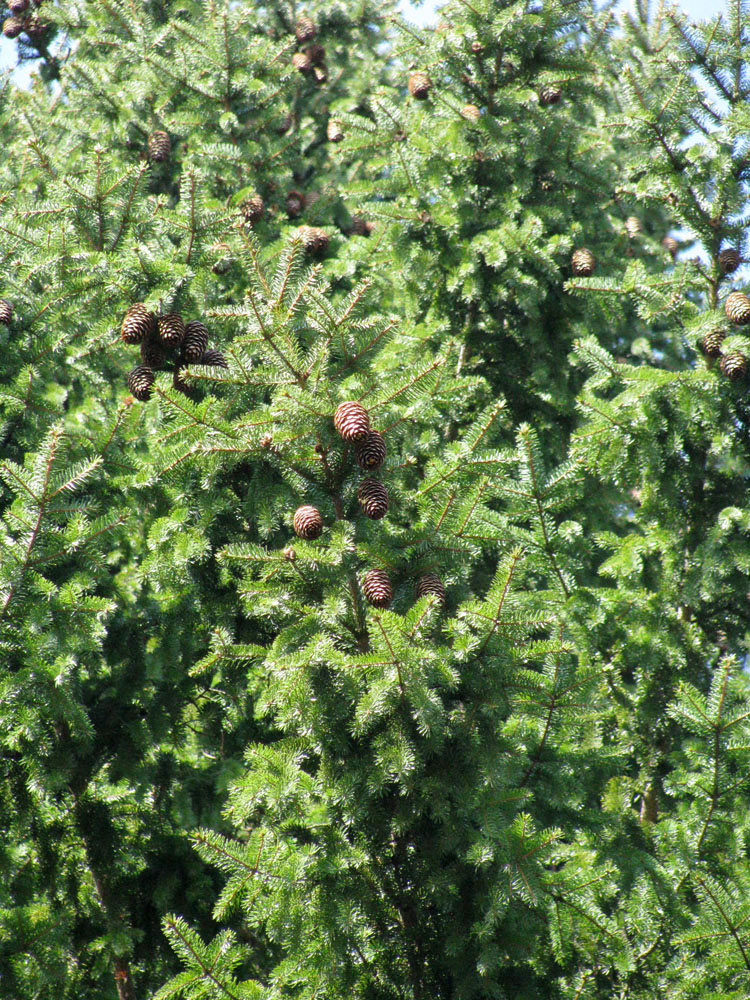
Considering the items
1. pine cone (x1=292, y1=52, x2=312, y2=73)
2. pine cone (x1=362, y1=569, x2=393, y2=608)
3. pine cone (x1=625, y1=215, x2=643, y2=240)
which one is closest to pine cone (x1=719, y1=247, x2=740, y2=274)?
pine cone (x1=625, y1=215, x2=643, y2=240)

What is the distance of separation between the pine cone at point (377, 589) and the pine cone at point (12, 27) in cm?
824

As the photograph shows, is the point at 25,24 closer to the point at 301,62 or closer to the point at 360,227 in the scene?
the point at 301,62

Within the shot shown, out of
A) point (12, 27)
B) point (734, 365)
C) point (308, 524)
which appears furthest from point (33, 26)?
point (308, 524)

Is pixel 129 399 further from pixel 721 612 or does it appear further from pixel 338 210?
pixel 338 210

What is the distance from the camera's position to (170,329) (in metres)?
4.13

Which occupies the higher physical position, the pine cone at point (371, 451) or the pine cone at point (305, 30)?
the pine cone at point (305, 30)

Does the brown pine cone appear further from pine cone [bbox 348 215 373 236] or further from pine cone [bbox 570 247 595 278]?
pine cone [bbox 348 215 373 236]

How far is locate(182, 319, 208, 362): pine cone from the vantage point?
4230 millimetres

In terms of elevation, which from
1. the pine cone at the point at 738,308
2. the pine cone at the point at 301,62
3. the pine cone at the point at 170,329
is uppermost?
the pine cone at the point at 301,62

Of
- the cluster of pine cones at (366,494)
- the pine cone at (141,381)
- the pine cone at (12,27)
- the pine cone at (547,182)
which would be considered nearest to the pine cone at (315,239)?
the pine cone at (547,182)

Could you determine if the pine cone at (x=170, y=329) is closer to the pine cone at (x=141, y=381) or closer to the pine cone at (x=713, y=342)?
the pine cone at (x=141, y=381)

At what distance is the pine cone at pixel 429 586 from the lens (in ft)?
11.3

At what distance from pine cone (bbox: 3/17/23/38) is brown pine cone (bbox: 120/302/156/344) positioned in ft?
21.4

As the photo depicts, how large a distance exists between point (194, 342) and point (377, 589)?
5.49ft
